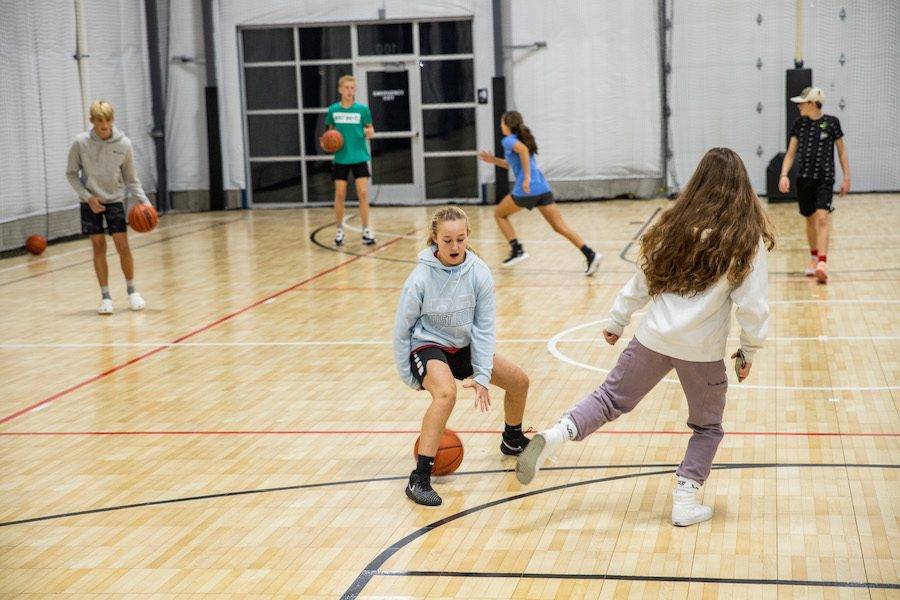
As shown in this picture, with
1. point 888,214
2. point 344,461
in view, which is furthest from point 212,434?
point 888,214

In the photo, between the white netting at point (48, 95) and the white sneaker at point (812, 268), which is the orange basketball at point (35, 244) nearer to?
the white netting at point (48, 95)

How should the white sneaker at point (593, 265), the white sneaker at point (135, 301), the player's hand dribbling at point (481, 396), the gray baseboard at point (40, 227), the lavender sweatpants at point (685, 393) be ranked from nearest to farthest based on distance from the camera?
the lavender sweatpants at point (685, 393)
the player's hand dribbling at point (481, 396)
the white sneaker at point (135, 301)
the white sneaker at point (593, 265)
the gray baseboard at point (40, 227)

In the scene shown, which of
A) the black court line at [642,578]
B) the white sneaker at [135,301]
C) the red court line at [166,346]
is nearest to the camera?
the black court line at [642,578]

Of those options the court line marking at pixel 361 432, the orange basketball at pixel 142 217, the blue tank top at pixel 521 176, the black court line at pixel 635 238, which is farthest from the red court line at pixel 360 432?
the black court line at pixel 635 238

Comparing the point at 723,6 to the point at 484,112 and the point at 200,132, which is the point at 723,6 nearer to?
the point at 484,112

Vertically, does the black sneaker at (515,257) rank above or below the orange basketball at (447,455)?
above

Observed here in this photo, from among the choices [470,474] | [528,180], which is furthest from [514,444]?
[528,180]

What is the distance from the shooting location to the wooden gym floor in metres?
4.37

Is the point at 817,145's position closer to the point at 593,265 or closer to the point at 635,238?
the point at 593,265

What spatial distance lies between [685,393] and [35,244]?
1122 cm

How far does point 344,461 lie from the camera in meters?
5.80

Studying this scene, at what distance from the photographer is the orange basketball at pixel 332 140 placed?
13500mm

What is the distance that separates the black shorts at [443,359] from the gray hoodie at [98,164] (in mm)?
5272

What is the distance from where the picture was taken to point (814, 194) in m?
10.2
